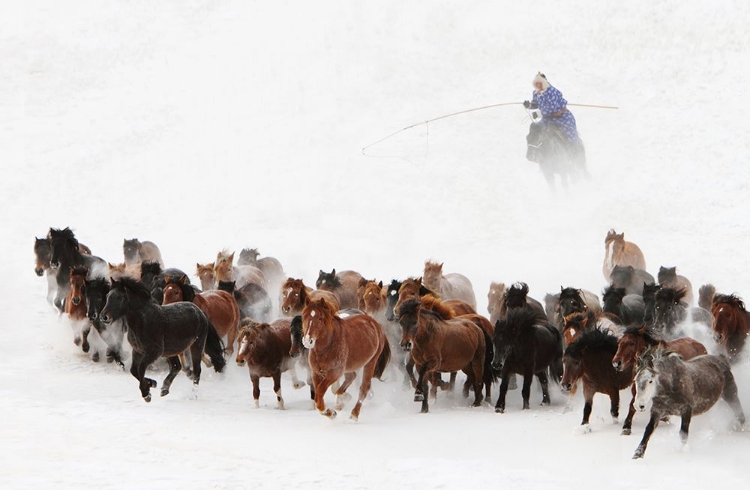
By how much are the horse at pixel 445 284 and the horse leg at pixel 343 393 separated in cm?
434

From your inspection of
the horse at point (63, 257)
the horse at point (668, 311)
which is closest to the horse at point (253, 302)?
the horse at point (63, 257)

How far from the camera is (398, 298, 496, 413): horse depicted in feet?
43.1

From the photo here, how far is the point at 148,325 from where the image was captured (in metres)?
13.2

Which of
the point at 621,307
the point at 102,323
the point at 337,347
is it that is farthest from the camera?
the point at 621,307

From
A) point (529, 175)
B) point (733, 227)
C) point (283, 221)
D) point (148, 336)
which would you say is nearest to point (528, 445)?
point (148, 336)

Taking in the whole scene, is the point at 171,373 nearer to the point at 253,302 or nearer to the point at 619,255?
the point at 253,302

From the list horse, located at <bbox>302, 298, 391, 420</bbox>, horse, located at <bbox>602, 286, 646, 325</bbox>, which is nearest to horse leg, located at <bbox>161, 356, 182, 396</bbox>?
horse, located at <bbox>302, 298, 391, 420</bbox>

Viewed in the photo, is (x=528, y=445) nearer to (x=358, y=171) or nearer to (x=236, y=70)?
(x=358, y=171)

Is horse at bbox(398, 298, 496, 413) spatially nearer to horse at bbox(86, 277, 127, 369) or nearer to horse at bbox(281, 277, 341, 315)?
horse at bbox(281, 277, 341, 315)

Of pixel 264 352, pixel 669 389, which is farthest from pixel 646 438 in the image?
pixel 264 352

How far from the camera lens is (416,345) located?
13.5m

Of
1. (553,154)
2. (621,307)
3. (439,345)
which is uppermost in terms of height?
(553,154)

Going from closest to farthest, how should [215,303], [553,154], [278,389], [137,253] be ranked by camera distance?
[278,389]
[215,303]
[137,253]
[553,154]

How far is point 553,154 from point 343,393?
1774 centimetres
